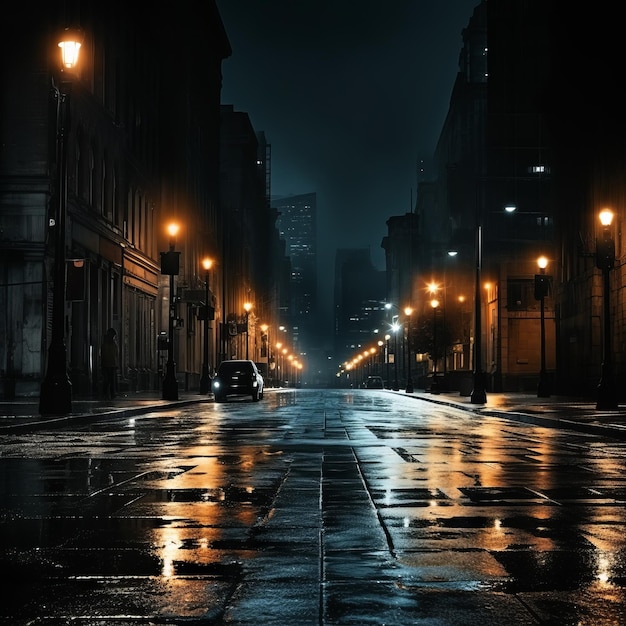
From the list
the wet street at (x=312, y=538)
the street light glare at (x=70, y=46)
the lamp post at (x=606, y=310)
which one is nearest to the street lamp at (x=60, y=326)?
the street light glare at (x=70, y=46)

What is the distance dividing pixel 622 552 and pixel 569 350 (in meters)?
55.2

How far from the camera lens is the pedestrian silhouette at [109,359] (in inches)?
1626

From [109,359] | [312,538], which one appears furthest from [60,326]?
[312,538]

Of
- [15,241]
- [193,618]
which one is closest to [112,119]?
[15,241]

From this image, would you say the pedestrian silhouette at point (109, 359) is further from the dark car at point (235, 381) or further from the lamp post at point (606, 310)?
the lamp post at point (606, 310)

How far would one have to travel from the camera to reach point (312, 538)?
777cm

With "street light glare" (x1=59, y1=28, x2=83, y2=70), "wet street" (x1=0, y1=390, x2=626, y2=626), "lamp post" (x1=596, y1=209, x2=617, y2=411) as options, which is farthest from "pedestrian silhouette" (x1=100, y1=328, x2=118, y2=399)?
"wet street" (x1=0, y1=390, x2=626, y2=626)

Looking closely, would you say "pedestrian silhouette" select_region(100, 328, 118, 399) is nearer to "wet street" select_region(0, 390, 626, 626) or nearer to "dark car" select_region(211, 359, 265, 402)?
"dark car" select_region(211, 359, 265, 402)

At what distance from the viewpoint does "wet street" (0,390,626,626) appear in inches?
214

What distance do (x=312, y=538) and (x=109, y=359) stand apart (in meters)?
34.8

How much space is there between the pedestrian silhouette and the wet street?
979 inches

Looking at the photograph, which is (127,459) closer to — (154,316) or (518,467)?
(518,467)

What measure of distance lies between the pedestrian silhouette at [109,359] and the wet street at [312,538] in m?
24.9

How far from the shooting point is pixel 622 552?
285 inches
